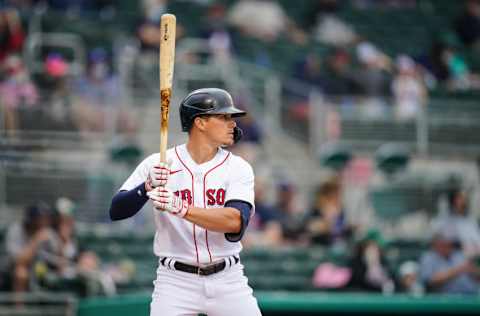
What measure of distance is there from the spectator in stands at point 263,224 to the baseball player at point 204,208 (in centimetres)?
535

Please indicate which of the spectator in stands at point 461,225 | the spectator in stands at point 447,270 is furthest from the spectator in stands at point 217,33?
the spectator in stands at point 447,270

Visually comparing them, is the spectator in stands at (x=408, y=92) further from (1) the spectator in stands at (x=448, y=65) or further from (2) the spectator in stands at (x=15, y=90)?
(2) the spectator in stands at (x=15, y=90)

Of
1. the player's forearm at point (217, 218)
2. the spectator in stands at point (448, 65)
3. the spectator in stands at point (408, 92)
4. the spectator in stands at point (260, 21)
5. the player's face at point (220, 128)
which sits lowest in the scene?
the player's forearm at point (217, 218)

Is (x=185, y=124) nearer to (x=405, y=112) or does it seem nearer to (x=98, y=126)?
(x=98, y=126)

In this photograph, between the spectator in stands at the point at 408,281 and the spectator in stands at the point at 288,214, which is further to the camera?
the spectator in stands at the point at 288,214

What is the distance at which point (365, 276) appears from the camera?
30.8 ft

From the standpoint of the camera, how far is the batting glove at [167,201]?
493cm

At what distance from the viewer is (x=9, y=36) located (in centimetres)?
1248

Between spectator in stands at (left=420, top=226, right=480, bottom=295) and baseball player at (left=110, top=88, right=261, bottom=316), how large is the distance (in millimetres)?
4714

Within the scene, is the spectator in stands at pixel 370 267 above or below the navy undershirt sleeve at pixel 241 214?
below

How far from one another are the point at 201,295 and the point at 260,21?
10.3 metres

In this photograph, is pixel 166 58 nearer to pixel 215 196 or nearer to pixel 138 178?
pixel 138 178

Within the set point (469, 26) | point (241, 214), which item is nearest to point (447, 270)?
point (241, 214)

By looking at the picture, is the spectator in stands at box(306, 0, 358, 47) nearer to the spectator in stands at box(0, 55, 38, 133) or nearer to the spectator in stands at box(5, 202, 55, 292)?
the spectator in stands at box(0, 55, 38, 133)
